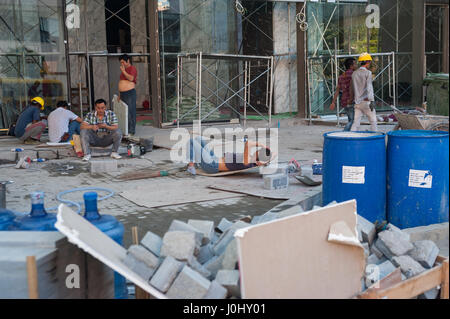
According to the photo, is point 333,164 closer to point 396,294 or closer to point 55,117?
point 396,294

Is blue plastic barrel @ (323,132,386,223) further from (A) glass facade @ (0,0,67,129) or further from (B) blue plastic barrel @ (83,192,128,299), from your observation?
(A) glass facade @ (0,0,67,129)

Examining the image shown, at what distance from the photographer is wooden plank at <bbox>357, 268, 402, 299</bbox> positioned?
3059mm

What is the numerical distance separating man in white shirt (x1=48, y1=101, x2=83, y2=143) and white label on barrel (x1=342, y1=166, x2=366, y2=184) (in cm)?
716

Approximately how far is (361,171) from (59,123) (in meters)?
7.54

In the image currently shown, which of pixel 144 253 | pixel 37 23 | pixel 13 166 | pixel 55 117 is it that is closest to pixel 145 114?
pixel 37 23

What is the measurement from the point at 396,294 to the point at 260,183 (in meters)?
4.15

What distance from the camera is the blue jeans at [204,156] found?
7672 millimetres

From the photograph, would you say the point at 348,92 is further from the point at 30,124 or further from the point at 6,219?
the point at 6,219

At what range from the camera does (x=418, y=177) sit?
442cm

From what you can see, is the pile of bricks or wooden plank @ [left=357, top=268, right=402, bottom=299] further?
the pile of bricks

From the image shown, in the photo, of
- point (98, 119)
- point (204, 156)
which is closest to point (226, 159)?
point (204, 156)

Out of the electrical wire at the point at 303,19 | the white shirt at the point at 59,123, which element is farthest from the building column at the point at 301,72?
the white shirt at the point at 59,123

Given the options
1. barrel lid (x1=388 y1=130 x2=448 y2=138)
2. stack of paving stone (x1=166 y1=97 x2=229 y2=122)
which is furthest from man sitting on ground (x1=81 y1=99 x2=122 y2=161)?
barrel lid (x1=388 y1=130 x2=448 y2=138)
